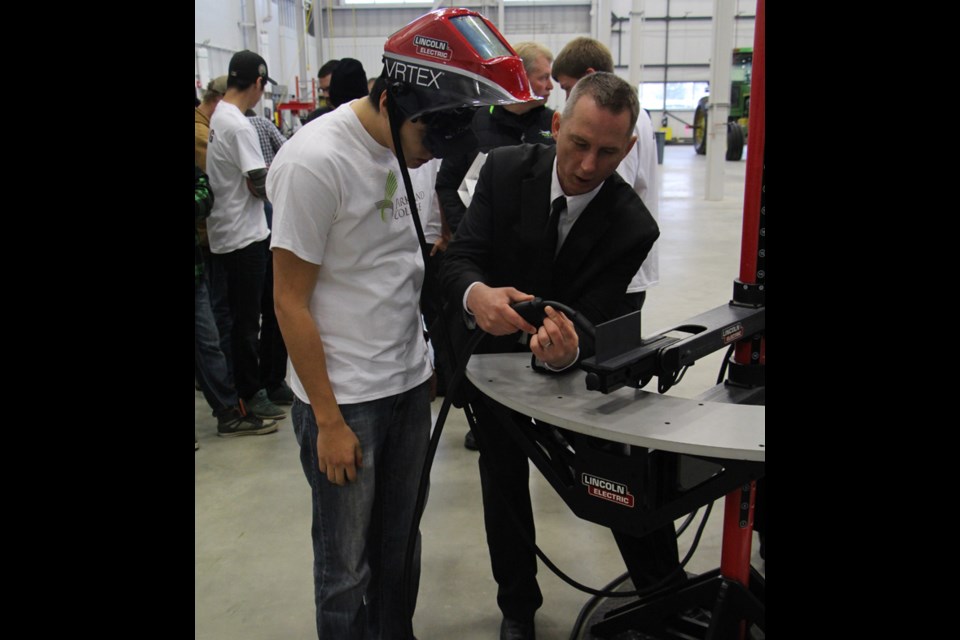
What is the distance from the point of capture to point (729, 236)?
25.7 feet

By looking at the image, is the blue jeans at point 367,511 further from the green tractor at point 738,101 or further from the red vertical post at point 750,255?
the green tractor at point 738,101

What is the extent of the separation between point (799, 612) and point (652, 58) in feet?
66.2

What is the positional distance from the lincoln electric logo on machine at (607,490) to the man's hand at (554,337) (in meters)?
0.23

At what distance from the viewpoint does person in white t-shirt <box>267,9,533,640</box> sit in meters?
1.21

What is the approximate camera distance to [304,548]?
2.40 metres

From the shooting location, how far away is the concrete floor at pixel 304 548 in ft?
6.73

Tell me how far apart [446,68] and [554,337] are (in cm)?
49

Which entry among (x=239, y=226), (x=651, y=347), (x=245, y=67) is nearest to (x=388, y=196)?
(x=651, y=347)

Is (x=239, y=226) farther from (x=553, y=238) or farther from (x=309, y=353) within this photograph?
(x=309, y=353)

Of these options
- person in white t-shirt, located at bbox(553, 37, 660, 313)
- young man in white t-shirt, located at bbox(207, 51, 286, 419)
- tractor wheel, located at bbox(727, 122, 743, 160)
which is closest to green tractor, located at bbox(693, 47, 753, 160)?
tractor wheel, located at bbox(727, 122, 743, 160)

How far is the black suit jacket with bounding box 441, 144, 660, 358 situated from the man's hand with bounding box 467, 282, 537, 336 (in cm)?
12

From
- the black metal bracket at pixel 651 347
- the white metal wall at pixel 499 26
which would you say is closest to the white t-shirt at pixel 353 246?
the black metal bracket at pixel 651 347

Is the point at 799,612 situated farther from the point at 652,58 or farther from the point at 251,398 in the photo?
the point at 652,58
